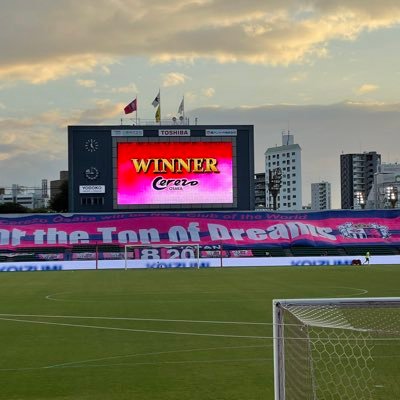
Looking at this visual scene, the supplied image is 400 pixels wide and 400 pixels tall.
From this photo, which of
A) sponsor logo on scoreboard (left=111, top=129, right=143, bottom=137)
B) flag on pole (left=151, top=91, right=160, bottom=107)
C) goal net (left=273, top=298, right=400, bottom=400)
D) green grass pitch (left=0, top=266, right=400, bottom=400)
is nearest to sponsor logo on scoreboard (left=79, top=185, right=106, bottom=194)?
sponsor logo on scoreboard (left=111, top=129, right=143, bottom=137)

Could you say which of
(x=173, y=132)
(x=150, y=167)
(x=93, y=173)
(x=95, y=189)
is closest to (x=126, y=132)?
(x=150, y=167)

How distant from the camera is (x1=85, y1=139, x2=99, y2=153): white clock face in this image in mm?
75312

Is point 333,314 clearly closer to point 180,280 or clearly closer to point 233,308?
point 233,308

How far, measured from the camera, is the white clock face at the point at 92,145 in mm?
75312

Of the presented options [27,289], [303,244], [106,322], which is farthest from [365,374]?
[303,244]

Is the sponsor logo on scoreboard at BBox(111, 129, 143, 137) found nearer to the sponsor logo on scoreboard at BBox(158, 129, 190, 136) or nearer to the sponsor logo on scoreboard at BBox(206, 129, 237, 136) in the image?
the sponsor logo on scoreboard at BBox(158, 129, 190, 136)

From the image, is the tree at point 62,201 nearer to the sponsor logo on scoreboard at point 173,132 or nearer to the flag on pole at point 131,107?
the flag on pole at point 131,107

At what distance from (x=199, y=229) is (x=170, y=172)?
27.1ft

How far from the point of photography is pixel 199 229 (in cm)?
7862

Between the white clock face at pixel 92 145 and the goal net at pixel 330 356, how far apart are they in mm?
58972

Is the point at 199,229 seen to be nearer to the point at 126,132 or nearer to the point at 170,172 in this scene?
the point at 170,172

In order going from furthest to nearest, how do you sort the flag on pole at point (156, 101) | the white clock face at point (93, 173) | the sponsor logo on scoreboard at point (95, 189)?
1. the flag on pole at point (156, 101)
2. the sponsor logo on scoreboard at point (95, 189)
3. the white clock face at point (93, 173)

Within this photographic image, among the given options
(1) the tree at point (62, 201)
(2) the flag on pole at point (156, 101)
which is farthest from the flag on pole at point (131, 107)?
(1) the tree at point (62, 201)

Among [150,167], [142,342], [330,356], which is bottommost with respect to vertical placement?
[142,342]
